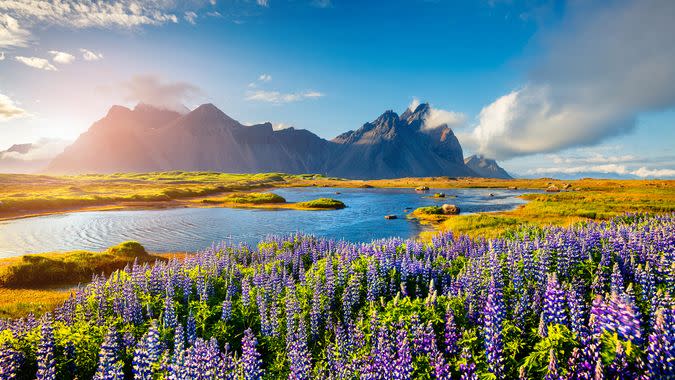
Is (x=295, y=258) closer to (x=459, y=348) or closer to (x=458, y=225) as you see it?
(x=459, y=348)

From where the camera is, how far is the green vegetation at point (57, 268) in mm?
24734

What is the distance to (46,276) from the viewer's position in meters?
25.7

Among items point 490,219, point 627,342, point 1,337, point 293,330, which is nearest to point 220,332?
point 293,330

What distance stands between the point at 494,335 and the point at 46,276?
3102 centimetres

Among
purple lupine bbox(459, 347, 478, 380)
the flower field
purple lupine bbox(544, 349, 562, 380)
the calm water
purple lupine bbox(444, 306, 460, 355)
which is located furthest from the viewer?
the calm water

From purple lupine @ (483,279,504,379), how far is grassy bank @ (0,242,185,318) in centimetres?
1971

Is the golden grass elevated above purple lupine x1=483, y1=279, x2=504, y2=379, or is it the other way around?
purple lupine x1=483, y1=279, x2=504, y2=379

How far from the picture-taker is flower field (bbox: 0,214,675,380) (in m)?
7.54

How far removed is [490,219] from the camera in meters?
48.6

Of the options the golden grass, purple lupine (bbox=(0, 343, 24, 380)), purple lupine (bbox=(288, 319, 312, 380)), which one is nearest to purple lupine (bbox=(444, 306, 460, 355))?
purple lupine (bbox=(288, 319, 312, 380))

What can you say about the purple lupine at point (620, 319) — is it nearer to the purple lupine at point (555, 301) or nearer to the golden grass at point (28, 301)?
the purple lupine at point (555, 301)

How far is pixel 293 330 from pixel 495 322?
235 inches

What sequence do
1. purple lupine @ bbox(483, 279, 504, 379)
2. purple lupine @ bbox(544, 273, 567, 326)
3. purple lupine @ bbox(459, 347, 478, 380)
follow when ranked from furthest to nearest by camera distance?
purple lupine @ bbox(544, 273, 567, 326), purple lupine @ bbox(483, 279, 504, 379), purple lupine @ bbox(459, 347, 478, 380)

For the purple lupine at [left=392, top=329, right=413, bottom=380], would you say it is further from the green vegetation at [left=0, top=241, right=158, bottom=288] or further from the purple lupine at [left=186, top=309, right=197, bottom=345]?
the green vegetation at [left=0, top=241, right=158, bottom=288]
